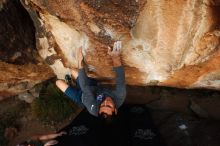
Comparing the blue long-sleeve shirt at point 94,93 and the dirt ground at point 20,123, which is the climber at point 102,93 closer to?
the blue long-sleeve shirt at point 94,93

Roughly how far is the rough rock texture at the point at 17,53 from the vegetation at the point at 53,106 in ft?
1.02

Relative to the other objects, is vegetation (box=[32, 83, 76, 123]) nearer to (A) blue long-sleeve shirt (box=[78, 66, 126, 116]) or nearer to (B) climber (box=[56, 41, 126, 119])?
(B) climber (box=[56, 41, 126, 119])

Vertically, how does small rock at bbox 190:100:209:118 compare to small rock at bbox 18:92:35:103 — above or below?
below

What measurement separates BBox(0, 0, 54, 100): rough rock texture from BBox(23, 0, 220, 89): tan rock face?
205mm

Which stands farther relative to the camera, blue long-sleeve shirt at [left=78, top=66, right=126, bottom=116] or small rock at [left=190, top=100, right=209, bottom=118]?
small rock at [left=190, top=100, right=209, bottom=118]

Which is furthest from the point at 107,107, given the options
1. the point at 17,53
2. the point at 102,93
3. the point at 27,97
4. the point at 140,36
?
the point at 27,97

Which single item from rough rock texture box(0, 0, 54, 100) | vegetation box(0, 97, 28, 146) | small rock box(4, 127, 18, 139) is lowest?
small rock box(4, 127, 18, 139)

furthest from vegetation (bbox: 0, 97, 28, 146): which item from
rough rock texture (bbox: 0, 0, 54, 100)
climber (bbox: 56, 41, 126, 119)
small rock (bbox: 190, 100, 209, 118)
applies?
small rock (bbox: 190, 100, 209, 118)

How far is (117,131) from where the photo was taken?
19.6 ft

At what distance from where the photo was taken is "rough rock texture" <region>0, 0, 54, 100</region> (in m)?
5.38

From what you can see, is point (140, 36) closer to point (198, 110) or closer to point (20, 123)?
point (198, 110)

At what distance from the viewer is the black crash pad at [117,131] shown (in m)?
5.90

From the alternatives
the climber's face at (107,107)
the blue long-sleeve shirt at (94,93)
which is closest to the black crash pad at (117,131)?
the blue long-sleeve shirt at (94,93)

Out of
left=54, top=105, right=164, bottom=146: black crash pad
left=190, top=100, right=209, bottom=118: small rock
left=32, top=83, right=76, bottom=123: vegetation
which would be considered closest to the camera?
left=54, top=105, right=164, bottom=146: black crash pad
